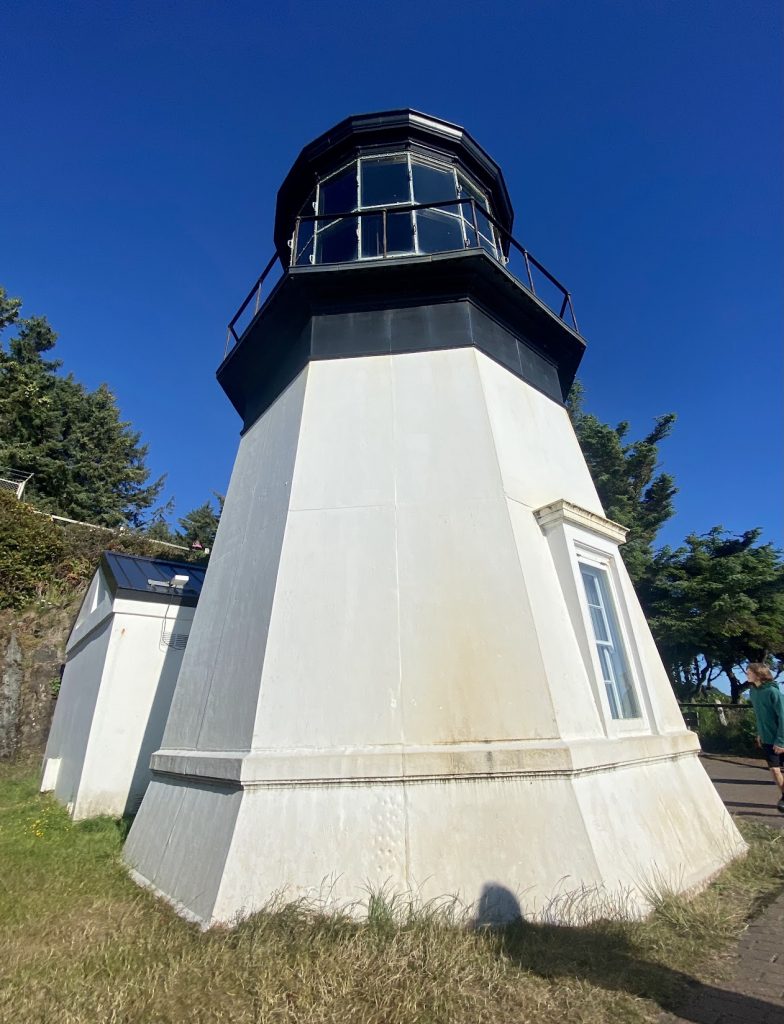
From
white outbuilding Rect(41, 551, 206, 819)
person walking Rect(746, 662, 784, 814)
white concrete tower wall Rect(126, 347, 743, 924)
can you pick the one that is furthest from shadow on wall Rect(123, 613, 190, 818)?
person walking Rect(746, 662, 784, 814)

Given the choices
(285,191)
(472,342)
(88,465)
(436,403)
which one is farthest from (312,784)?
(88,465)

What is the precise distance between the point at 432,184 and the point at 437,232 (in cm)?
117

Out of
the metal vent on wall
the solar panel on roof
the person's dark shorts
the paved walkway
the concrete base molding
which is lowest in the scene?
the paved walkway

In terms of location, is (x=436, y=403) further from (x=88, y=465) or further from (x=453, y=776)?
(x=88, y=465)

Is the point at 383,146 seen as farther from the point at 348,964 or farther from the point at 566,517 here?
the point at 348,964

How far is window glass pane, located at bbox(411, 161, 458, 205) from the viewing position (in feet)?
26.6

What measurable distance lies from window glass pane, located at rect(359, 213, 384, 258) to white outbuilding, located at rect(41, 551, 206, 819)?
22.8ft

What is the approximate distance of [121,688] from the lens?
8961 millimetres

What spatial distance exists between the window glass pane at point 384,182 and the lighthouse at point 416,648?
1.68ft

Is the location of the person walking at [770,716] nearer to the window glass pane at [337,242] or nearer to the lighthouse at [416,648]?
the lighthouse at [416,648]

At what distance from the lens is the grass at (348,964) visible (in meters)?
2.67

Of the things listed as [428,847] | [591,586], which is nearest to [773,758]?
[591,586]

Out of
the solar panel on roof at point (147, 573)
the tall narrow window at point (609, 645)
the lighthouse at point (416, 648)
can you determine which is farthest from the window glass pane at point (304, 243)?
the tall narrow window at point (609, 645)

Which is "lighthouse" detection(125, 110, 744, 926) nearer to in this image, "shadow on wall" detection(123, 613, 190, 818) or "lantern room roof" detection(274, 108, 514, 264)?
"lantern room roof" detection(274, 108, 514, 264)
